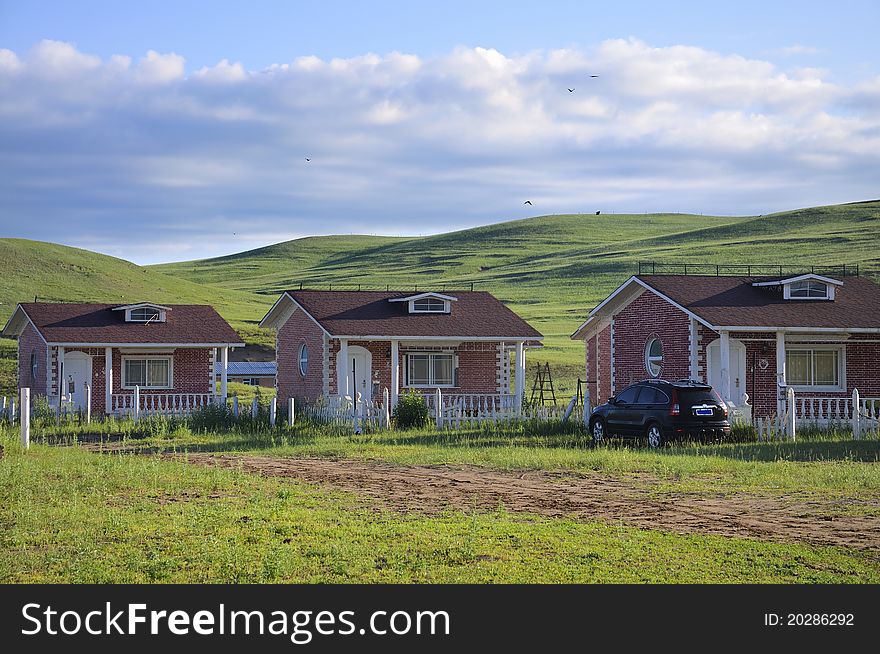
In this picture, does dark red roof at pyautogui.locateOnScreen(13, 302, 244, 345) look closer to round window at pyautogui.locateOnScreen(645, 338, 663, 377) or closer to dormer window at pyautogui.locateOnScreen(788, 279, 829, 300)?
round window at pyautogui.locateOnScreen(645, 338, 663, 377)

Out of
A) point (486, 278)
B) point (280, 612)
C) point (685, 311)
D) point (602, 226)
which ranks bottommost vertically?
point (280, 612)

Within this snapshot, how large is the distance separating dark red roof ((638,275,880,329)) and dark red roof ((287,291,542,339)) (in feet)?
16.5

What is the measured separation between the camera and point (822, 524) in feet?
46.8

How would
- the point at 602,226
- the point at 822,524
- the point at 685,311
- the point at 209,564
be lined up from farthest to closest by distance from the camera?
1. the point at 602,226
2. the point at 685,311
3. the point at 822,524
4. the point at 209,564

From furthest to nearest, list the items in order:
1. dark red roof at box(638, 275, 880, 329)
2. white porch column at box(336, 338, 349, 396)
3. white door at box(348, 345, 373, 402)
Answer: white door at box(348, 345, 373, 402), white porch column at box(336, 338, 349, 396), dark red roof at box(638, 275, 880, 329)

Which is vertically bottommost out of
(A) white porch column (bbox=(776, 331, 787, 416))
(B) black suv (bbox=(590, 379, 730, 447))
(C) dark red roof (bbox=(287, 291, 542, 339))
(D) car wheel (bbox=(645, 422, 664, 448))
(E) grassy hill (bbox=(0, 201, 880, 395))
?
(D) car wheel (bbox=(645, 422, 664, 448))

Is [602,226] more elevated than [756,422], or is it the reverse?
[602,226]

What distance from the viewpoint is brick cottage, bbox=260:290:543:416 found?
3600 centimetres

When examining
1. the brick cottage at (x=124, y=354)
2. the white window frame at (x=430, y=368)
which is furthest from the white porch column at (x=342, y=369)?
the brick cottage at (x=124, y=354)

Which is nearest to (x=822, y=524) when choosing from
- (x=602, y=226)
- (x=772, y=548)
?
(x=772, y=548)

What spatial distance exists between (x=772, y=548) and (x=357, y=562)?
442 centimetres

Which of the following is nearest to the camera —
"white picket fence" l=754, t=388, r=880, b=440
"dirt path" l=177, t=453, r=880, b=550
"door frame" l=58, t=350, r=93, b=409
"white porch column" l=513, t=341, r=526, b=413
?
"dirt path" l=177, t=453, r=880, b=550

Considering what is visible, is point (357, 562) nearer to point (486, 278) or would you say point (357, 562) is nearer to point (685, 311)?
point (685, 311)

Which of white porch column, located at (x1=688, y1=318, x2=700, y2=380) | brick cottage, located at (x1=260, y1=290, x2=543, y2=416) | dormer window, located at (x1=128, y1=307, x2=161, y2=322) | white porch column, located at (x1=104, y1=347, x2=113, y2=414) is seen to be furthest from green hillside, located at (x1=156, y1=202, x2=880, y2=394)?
white porch column, located at (x1=688, y1=318, x2=700, y2=380)
